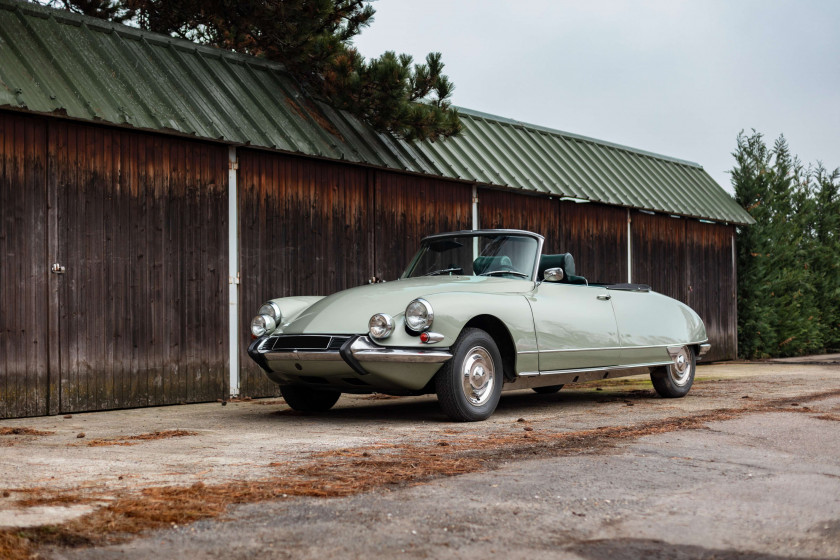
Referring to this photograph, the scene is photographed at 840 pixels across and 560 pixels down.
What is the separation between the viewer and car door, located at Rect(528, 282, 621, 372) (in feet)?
26.9

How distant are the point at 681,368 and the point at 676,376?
15 cm

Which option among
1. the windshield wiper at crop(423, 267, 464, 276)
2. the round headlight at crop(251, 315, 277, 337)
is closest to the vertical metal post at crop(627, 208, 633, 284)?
the windshield wiper at crop(423, 267, 464, 276)

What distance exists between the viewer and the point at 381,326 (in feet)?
23.6

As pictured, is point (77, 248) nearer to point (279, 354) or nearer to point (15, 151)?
point (15, 151)

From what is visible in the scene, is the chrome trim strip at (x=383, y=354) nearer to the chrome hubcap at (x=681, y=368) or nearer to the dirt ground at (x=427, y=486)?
the dirt ground at (x=427, y=486)

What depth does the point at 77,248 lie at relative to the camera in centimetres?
928

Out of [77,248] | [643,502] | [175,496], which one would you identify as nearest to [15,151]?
[77,248]

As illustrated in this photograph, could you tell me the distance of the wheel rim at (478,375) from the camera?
24.3 feet

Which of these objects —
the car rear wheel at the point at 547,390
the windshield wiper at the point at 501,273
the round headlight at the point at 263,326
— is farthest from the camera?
the car rear wheel at the point at 547,390

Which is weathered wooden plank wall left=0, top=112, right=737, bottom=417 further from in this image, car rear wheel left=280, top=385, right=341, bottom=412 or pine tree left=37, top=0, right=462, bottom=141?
car rear wheel left=280, top=385, right=341, bottom=412

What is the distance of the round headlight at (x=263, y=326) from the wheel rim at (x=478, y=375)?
1.89 m

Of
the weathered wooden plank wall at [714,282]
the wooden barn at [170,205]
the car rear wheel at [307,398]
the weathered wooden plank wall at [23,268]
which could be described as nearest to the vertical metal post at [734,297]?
the weathered wooden plank wall at [714,282]

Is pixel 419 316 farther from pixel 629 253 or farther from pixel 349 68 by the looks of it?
pixel 629 253

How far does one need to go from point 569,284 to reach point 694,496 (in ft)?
15.4
